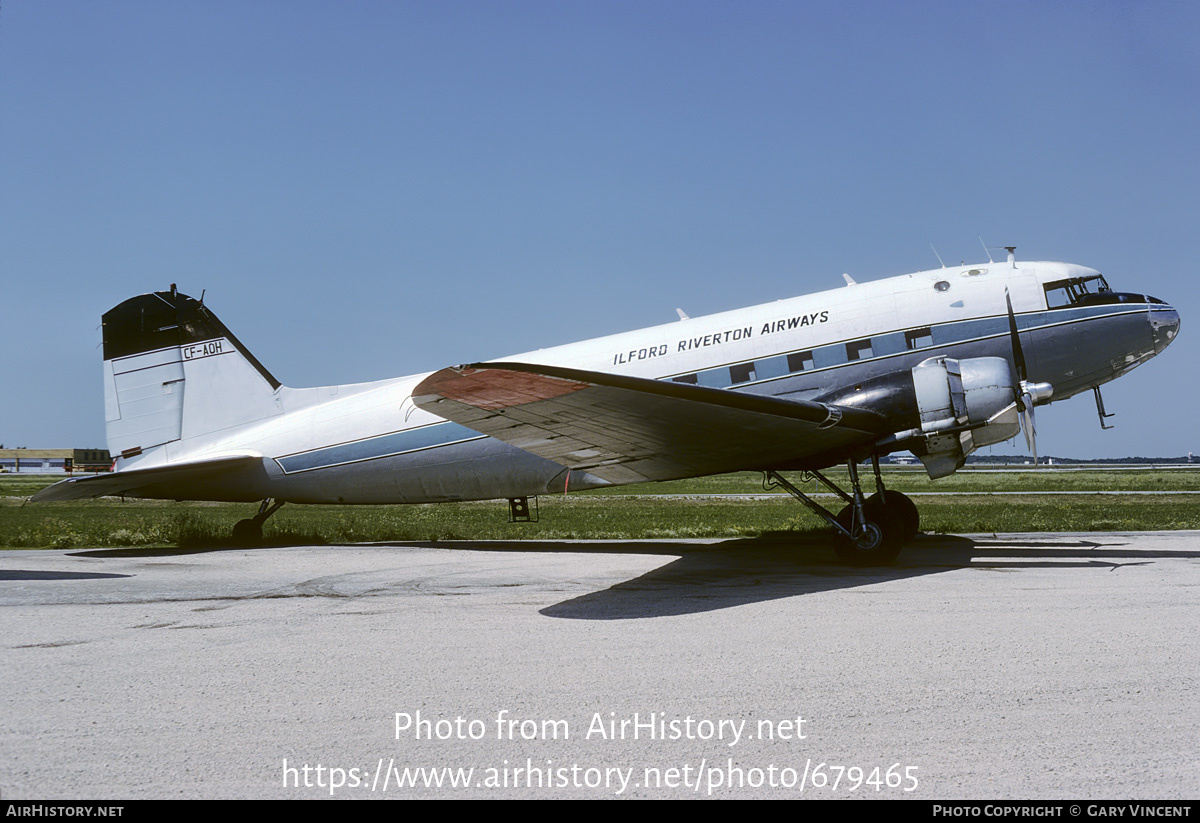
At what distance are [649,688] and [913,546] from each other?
38.3ft

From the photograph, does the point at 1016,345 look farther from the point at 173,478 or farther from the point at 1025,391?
the point at 173,478

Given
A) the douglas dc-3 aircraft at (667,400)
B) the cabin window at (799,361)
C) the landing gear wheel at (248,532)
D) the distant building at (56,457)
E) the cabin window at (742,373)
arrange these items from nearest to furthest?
the douglas dc-3 aircraft at (667,400) → the cabin window at (799,361) → the cabin window at (742,373) → the landing gear wheel at (248,532) → the distant building at (56,457)

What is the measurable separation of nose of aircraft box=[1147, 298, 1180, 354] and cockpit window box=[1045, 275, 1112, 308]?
762mm

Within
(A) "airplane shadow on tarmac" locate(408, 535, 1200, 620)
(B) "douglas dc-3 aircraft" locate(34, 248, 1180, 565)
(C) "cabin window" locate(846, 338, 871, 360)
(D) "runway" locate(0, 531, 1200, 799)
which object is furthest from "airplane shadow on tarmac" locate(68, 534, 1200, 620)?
(C) "cabin window" locate(846, 338, 871, 360)

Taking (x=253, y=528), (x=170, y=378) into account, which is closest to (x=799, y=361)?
(x=253, y=528)

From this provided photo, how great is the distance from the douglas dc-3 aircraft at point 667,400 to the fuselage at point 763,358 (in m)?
0.03

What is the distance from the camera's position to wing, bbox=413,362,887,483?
30.3 ft

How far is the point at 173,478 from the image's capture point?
17.0m

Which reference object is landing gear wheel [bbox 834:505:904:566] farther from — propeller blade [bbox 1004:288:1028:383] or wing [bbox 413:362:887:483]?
propeller blade [bbox 1004:288:1028:383]

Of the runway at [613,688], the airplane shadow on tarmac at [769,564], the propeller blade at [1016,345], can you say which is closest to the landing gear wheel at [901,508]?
the airplane shadow on tarmac at [769,564]

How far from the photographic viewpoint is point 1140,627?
763 cm

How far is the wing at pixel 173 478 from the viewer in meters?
15.6

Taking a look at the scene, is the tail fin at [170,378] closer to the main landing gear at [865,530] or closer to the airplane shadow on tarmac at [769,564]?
the airplane shadow on tarmac at [769,564]

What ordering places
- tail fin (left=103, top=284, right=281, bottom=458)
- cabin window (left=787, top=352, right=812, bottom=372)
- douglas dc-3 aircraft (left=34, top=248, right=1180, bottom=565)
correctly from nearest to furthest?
douglas dc-3 aircraft (left=34, top=248, right=1180, bottom=565) → cabin window (left=787, top=352, right=812, bottom=372) → tail fin (left=103, top=284, right=281, bottom=458)
